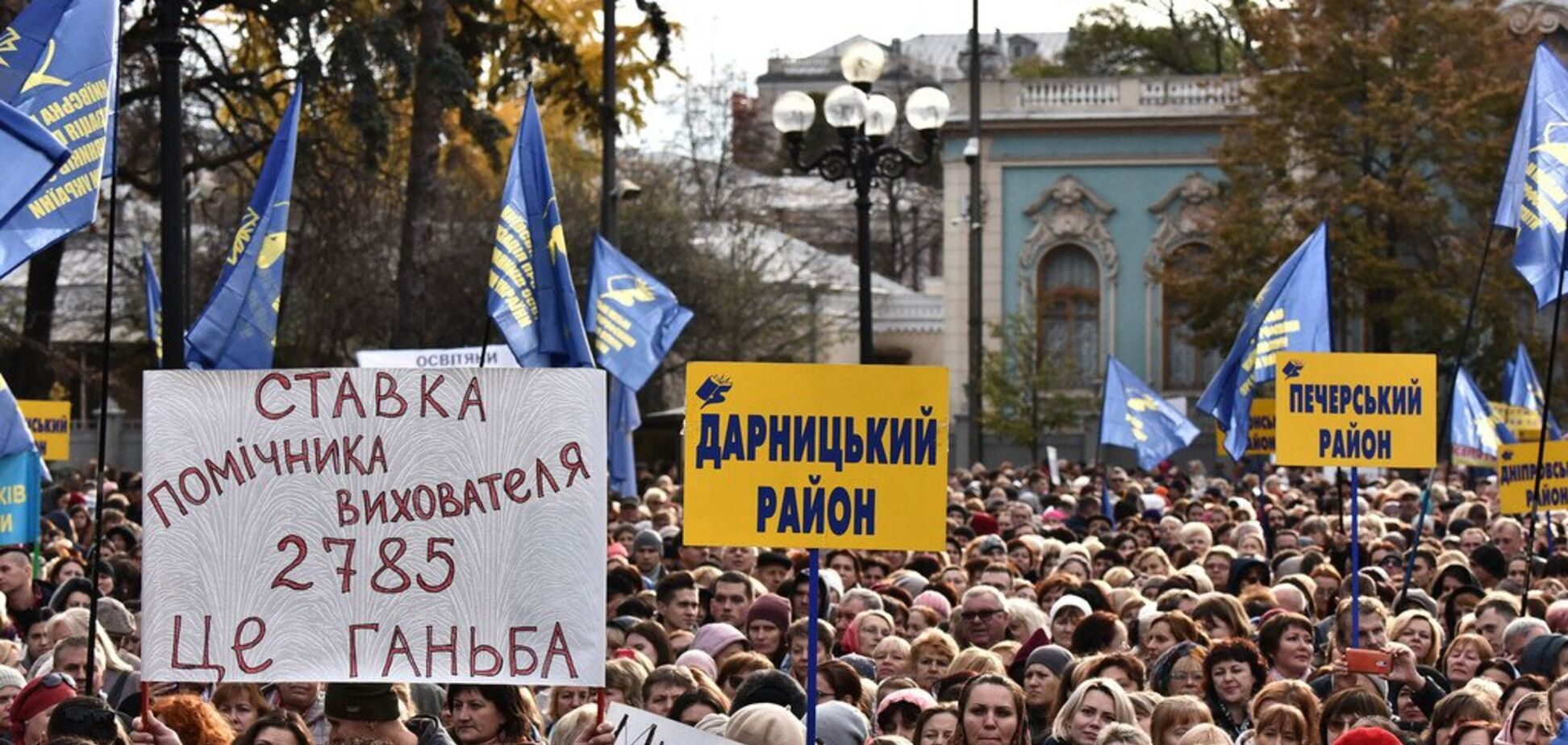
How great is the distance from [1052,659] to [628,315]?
9796 mm

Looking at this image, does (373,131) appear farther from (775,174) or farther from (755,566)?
(775,174)

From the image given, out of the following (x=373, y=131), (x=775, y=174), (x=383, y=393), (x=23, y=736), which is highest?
(x=775, y=174)

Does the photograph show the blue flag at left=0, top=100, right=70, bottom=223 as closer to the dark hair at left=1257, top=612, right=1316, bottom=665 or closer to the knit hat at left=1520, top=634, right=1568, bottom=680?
the dark hair at left=1257, top=612, right=1316, bottom=665

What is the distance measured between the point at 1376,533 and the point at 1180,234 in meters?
36.2

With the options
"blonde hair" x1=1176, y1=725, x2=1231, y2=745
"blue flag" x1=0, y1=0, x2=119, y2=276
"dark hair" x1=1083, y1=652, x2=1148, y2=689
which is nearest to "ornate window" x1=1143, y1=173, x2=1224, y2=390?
"dark hair" x1=1083, y1=652, x2=1148, y2=689

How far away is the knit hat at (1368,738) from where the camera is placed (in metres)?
8.38

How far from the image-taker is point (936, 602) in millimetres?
14523

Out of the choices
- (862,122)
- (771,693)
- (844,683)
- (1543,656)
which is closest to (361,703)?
(771,693)

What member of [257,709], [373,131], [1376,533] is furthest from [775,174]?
[257,709]

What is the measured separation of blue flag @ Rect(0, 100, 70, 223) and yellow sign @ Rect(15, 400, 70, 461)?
1393 cm

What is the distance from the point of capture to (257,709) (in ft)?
33.6

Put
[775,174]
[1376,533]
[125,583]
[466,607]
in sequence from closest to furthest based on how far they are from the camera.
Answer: [466,607] < [125,583] < [1376,533] < [775,174]

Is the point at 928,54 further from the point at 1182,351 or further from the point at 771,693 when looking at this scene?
the point at 771,693

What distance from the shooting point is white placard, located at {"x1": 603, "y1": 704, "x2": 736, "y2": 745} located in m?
8.15
